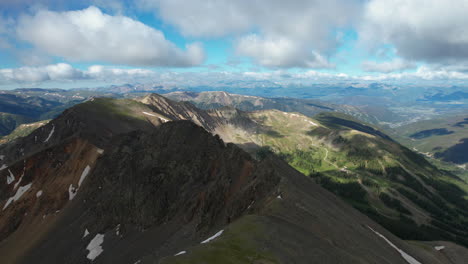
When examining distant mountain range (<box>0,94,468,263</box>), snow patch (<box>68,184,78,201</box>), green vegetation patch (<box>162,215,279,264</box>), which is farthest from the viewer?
snow patch (<box>68,184,78,201</box>)

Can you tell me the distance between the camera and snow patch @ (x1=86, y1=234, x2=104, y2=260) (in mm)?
75537

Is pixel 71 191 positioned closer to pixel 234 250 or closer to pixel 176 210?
pixel 176 210

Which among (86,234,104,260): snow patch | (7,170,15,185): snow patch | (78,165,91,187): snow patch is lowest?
(86,234,104,260): snow patch

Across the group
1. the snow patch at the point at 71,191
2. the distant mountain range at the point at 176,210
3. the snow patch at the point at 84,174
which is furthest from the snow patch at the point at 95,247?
the snow patch at the point at 84,174

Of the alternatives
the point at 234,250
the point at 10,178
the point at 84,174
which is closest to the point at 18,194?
the point at 10,178

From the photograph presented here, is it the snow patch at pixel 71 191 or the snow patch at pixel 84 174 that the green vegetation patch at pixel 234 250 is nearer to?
the snow patch at pixel 71 191

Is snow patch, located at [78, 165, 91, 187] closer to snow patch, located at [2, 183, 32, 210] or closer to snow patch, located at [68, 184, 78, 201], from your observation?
snow patch, located at [68, 184, 78, 201]

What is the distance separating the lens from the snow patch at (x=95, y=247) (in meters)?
75.5

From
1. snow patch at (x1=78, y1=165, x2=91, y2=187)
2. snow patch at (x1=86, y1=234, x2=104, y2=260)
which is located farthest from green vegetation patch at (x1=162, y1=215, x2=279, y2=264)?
snow patch at (x1=78, y1=165, x2=91, y2=187)

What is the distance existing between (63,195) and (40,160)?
23.9 meters

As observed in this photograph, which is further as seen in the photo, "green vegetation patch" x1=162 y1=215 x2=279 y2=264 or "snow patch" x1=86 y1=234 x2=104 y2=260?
"snow patch" x1=86 y1=234 x2=104 y2=260

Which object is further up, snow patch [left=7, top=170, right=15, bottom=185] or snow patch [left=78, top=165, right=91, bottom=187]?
snow patch [left=78, top=165, right=91, bottom=187]

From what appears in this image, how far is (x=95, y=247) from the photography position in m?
78.7

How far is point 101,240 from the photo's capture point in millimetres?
81500
